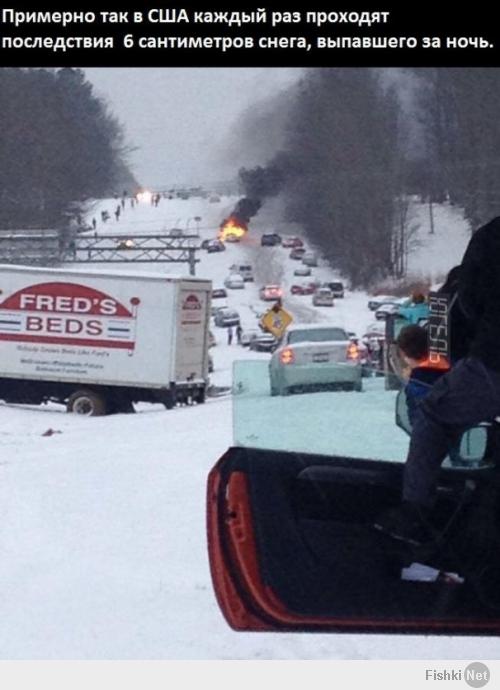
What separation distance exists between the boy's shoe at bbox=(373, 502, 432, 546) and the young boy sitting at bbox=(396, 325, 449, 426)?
0.21 m

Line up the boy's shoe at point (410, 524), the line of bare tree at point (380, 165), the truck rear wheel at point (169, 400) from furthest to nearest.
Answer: the truck rear wheel at point (169, 400) → the line of bare tree at point (380, 165) → the boy's shoe at point (410, 524)

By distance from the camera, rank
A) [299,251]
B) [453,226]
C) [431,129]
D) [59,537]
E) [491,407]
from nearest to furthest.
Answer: [491,407], [59,537], [431,129], [453,226], [299,251]

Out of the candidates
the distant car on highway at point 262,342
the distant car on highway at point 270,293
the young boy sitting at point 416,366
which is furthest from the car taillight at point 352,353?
the distant car on highway at point 270,293

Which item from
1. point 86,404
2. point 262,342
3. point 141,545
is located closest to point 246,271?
point 262,342

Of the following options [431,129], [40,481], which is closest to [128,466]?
[40,481]

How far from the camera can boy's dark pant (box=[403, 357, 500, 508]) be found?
2.64 meters

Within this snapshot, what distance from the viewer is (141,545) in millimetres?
5914

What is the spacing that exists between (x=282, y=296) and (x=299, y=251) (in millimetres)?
8965

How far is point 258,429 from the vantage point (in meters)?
2.80

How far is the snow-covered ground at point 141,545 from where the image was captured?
9.80 feet

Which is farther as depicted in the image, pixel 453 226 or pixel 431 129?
pixel 453 226

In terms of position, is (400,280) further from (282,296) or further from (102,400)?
(282,296)

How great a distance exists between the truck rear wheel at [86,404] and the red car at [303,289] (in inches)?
283

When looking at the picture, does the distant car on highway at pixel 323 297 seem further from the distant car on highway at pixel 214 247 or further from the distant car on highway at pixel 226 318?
the distant car on highway at pixel 226 318
